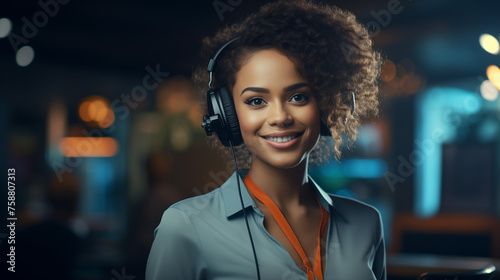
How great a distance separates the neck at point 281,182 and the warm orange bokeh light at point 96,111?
209 inches

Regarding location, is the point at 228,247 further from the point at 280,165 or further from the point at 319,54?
the point at 319,54

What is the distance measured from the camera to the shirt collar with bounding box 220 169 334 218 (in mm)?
1119

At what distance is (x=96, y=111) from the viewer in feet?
20.5

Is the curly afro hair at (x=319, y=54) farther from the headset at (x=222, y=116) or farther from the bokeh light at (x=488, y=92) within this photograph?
the bokeh light at (x=488, y=92)

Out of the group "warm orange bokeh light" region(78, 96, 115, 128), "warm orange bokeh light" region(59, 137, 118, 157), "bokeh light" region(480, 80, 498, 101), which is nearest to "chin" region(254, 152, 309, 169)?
"bokeh light" region(480, 80, 498, 101)

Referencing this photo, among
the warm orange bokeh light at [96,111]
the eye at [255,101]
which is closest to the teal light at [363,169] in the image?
the warm orange bokeh light at [96,111]

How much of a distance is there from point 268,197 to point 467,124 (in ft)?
16.1

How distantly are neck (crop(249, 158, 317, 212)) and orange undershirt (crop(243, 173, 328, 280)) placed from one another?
0.05 feet

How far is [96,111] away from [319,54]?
18.2 ft

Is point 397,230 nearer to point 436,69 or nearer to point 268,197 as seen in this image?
point 436,69

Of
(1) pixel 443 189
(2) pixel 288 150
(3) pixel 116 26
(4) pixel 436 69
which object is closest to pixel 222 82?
(2) pixel 288 150

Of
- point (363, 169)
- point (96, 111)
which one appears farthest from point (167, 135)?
point (363, 169)

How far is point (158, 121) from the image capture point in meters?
5.98

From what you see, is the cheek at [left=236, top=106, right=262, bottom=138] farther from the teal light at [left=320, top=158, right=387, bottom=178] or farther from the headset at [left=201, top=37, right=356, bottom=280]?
the teal light at [left=320, top=158, right=387, bottom=178]
